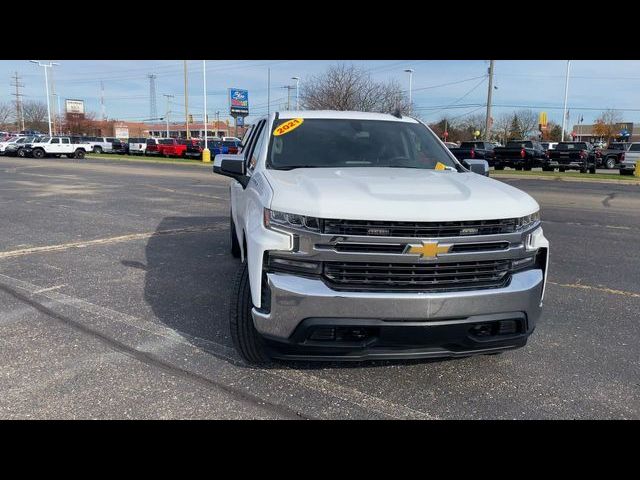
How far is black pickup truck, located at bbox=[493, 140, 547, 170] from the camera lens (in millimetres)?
31109

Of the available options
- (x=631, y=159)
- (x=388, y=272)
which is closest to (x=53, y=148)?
(x=631, y=159)

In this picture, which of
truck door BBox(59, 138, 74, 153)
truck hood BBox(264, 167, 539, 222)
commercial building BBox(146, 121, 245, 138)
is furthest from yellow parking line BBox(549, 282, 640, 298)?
commercial building BBox(146, 121, 245, 138)

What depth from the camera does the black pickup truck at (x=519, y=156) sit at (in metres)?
31.1

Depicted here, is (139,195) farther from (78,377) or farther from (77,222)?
(78,377)

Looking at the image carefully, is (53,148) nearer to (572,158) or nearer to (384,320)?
(572,158)

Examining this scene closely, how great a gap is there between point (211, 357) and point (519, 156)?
3077cm

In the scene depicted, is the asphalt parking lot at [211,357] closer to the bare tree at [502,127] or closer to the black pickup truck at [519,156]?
the black pickup truck at [519,156]

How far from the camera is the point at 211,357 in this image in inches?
150

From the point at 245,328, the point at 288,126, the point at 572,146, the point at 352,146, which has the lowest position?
the point at 245,328

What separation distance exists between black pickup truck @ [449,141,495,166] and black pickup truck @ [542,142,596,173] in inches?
137

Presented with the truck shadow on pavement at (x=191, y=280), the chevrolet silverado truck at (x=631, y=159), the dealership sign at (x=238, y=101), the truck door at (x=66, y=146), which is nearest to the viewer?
the truck shadow on pavement at (x=191, y=280)

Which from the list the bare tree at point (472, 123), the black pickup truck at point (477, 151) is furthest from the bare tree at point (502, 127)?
the black pickup truck at point (477, 151)
